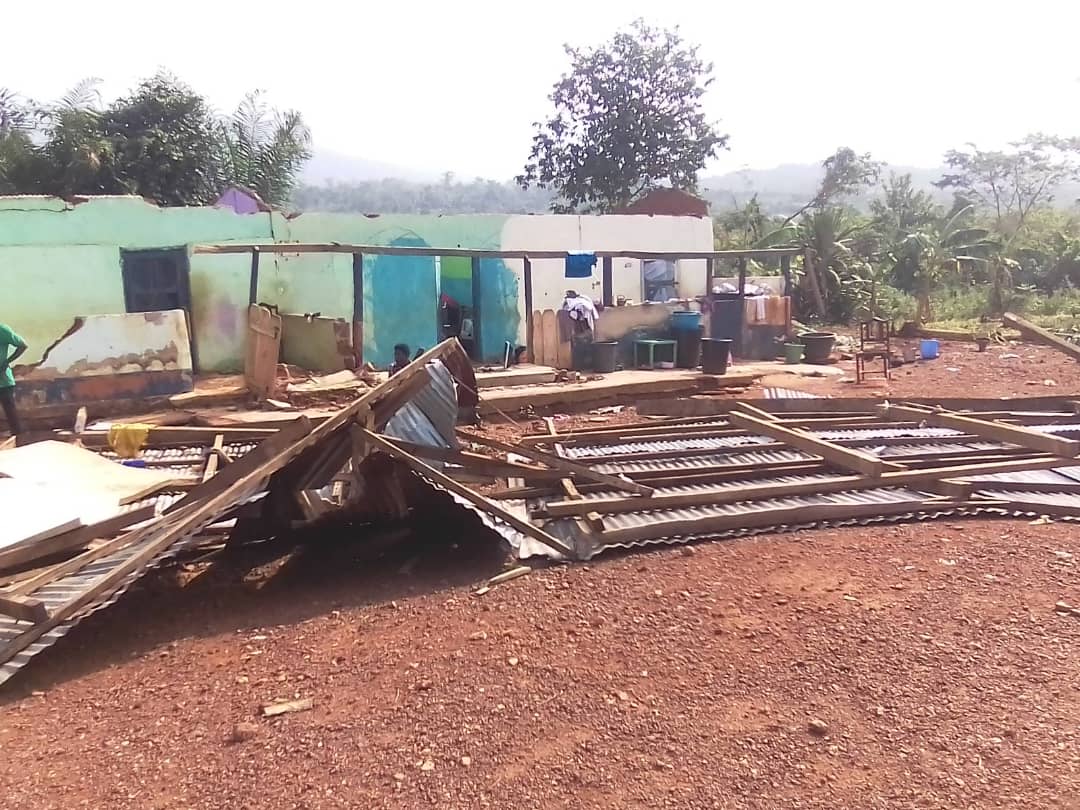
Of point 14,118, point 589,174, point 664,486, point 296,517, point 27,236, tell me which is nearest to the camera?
point 296,517

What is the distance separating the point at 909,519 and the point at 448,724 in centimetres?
367

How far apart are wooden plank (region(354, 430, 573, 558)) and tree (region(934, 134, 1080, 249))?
38.8m

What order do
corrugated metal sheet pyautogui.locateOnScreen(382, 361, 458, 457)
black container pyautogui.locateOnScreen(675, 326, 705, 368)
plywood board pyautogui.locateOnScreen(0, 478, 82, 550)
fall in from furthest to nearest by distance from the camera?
black container pyautogui.locateOnScreen(675, 326, 705, 368)
corrugated metal sheet pyautogui.locateOnScreen(382, 361, 458, 457)
plywood board pyautogui.locateOnScreen(0, 478, 82, 550)

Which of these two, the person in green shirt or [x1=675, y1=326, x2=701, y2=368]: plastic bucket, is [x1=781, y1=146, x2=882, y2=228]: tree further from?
the person in green shirt

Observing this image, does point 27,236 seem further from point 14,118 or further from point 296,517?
point 14,118

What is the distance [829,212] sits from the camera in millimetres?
21328

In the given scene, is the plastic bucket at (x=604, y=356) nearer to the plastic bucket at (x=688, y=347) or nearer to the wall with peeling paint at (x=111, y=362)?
the plastic bucket at (x=688, y=347)

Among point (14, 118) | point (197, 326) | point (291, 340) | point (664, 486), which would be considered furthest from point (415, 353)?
point (14, 118)

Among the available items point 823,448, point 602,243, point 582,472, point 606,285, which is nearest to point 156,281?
point 606,285

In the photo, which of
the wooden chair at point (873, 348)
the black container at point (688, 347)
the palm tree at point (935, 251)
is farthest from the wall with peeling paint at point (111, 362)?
the palm tree at point (935, 251)

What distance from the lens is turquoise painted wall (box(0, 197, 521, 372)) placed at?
1123cm

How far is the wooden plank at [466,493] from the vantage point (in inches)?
186

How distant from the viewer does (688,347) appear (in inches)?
555

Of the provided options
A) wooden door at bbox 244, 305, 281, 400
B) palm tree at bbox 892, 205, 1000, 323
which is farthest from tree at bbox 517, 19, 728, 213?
wooden door at bbox 244, 305, 281, 400
